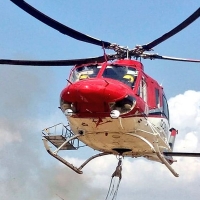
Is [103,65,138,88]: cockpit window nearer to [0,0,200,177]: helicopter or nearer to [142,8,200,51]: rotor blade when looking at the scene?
[0,0,200,177]: helicopter

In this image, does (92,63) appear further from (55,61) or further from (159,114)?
(159,114)

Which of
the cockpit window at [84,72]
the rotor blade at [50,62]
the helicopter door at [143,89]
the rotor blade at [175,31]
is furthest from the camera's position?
the rotor blade at [50,62]

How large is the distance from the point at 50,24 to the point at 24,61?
90.5 inches

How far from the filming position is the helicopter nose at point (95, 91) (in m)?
13.4

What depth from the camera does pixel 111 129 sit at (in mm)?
14984

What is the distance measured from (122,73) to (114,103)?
57.8 inches

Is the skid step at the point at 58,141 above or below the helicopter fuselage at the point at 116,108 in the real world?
below

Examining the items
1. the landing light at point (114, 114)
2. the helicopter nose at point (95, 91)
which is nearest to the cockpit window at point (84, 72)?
the helicopter nose at point (95, 91)

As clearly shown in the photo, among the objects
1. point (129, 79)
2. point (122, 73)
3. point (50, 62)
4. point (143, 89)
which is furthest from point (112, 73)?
point (50, 62)

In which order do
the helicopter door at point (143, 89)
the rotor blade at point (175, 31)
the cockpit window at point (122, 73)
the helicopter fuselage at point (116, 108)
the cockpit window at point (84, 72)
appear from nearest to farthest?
the rotor blade at point (175, 31), the helicopter fuselage at point (116, 108), the cockpit window at point (122, 73), the cockpit window at point (84, 72), the helicopter door at point (143, 89)

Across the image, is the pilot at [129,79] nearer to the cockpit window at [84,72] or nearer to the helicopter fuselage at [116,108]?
the helicopter fuselage at [116,108]

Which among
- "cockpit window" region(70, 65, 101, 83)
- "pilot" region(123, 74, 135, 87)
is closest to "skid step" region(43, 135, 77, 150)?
"cockpit window" region(70, 65, 101, 83)

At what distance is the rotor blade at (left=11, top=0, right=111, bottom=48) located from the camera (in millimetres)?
13617

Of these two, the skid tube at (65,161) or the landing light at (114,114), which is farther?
the skid tube at (65,161)
